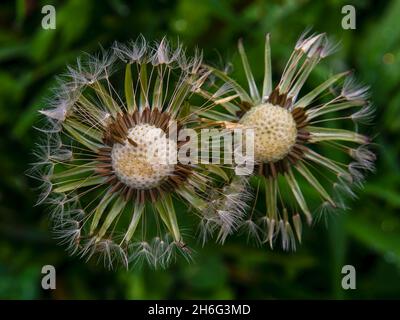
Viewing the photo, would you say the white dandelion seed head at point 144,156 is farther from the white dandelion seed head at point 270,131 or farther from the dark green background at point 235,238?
the dark green background at point 235,238

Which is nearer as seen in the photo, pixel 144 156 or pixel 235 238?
pixel 144 156

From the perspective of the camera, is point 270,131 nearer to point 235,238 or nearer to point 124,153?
point 124,153

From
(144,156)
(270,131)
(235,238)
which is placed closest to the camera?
(144,156)

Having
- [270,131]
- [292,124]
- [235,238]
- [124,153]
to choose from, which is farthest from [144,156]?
[235,238]

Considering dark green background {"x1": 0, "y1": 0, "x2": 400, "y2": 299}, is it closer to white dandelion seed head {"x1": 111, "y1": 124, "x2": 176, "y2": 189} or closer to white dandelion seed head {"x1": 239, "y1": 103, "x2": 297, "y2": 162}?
white dandelion seed head {"x1": 239, "y1": 103, "x2": 297, "y2": 162}

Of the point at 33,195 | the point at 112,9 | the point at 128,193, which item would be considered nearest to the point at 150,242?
the point at 128,193
